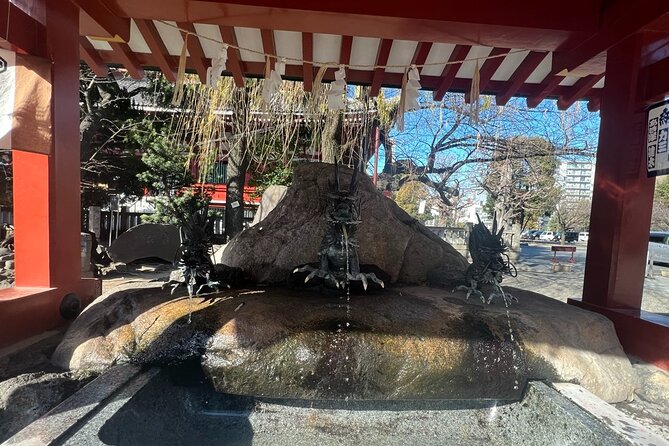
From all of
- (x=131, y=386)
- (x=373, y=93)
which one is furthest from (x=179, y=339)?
(x=373, y=93)

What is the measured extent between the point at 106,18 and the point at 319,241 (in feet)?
9.83

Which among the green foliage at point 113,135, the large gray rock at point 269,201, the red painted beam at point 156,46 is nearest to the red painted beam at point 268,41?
the red painted beam at point 156,46

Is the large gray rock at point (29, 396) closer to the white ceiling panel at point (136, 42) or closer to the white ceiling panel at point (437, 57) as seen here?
the white ceiling panel at point (136, 42)

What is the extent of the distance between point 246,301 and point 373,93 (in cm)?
349

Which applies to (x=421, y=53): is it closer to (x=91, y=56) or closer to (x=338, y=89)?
(x=338, y=89)

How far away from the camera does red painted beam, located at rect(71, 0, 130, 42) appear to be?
3.24 meters

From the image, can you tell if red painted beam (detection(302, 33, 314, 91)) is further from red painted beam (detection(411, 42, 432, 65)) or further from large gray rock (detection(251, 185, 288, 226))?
large gray rock (detection(251, 185, 288, 226))

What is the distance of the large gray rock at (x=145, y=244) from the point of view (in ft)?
29.7

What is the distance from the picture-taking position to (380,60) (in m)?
4.52

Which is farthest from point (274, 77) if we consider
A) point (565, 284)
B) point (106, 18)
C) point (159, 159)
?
point (565, 284)

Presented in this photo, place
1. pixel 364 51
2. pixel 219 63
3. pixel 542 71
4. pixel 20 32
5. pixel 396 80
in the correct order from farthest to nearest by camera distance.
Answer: pixel 396 80, pixel 542 71, pixel 364 51, pixel 219 63, pixel 20 32

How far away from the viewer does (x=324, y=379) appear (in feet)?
8.18

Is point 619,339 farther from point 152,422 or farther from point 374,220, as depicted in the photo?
point 152,422

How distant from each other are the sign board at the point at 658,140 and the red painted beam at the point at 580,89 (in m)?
1.78
